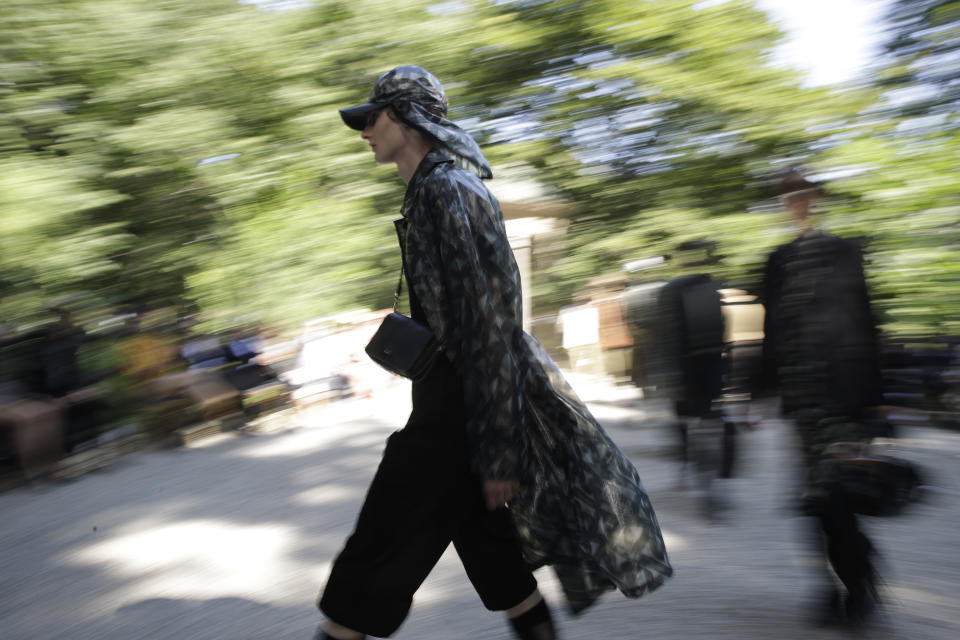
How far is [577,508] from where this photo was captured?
2232 mm

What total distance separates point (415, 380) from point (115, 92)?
653cm

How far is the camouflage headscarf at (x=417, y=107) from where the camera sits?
226 centimetres

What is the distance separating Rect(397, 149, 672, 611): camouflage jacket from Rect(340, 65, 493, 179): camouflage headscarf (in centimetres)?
6

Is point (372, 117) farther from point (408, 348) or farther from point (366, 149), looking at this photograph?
point (366, 149)

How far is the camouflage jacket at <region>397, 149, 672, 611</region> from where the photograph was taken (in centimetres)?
205

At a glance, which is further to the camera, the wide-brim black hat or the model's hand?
the wide-brim black hat

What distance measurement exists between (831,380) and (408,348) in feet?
5.65

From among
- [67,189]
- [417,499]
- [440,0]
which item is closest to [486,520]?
[417,499]

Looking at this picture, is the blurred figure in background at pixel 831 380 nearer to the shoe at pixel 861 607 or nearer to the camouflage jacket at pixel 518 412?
the shoe at pixel 861 607

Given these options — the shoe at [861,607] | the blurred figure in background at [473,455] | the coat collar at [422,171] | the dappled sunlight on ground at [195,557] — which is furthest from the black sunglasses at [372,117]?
the dappled sunlight on ground at [195,557]

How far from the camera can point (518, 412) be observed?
6.86 feet

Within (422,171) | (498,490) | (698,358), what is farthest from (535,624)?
(698,358)

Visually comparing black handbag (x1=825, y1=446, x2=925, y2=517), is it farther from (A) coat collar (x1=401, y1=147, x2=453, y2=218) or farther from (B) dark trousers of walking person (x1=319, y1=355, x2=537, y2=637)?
(A) coat collar (x1=401, y1=147, x2=453, y2=218)

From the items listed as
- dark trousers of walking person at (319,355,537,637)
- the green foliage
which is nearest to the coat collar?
dark trousers of walking person at (319,355,537,637)
